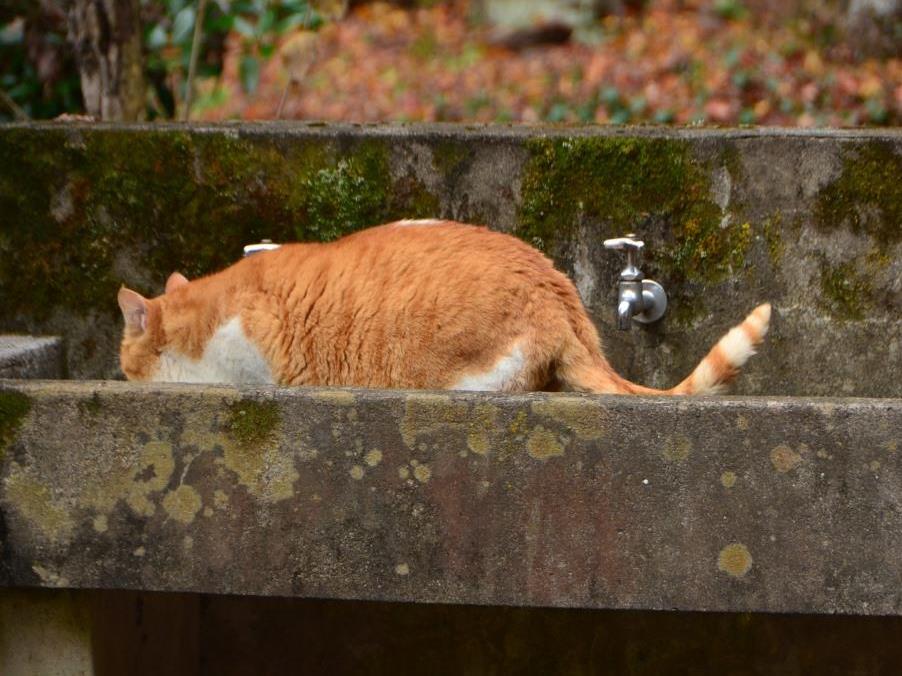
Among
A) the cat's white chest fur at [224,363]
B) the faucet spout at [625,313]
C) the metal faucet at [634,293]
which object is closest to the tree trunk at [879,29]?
the metal faucet at [634,293]

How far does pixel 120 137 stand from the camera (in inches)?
165

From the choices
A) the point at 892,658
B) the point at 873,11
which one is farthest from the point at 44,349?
the point at 873,11

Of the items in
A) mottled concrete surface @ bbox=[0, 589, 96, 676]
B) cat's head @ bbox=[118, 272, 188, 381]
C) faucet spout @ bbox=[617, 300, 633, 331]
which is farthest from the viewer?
faucet spout @ bbox=[617, 300, 633, 331]

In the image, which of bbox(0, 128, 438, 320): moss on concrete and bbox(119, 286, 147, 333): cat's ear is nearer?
bbox(119, 286, 147, 333): cat's ear

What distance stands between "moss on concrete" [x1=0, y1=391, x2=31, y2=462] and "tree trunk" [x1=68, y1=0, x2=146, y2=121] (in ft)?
9.19

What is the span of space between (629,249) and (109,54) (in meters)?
2.41

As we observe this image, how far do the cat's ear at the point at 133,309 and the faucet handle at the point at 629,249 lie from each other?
143 cm

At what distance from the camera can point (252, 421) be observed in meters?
2.58

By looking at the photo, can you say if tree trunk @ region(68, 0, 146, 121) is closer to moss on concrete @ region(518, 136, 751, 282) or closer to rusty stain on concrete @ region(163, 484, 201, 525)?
moss on concrete @ region(518, 136, 751, 282)

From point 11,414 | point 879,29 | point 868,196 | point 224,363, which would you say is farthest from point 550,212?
point 879,29

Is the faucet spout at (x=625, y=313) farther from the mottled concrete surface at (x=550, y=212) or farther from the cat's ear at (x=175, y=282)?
the cat's ear at (x=175, y=282)

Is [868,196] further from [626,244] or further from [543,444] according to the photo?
[543,444]

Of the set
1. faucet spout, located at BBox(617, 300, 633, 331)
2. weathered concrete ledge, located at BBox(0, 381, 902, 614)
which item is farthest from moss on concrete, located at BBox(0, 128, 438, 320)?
weathered concrete ledge, located at BBox(0, 381, 902, 614)

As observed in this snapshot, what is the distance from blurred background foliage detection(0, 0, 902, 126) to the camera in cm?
938
